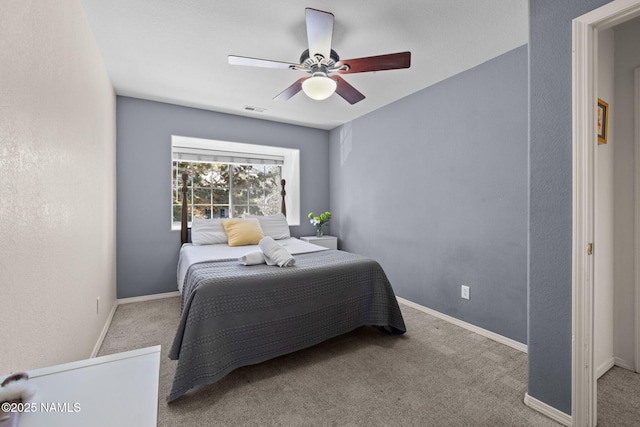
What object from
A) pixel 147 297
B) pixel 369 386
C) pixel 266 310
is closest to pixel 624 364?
pixel 369 386

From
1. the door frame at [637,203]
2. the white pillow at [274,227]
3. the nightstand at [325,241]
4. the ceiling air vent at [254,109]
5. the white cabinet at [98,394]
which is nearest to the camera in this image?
the white cabinet at [98,394]

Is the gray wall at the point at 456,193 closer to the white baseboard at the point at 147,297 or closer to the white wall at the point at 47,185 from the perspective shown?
the white baseboard at the point at 147,297

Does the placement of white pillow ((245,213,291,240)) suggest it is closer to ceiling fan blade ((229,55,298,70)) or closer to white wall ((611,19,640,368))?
ceiling fan blade ((229,55,298,70))

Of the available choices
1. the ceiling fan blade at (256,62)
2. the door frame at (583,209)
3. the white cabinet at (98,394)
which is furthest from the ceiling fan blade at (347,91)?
the white cabinet at (98,394)

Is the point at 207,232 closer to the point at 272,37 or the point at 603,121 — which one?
the point at 272,37

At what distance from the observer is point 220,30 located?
206cm

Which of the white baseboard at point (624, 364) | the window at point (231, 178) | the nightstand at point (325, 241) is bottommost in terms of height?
the white baseboard at point (624, 364)

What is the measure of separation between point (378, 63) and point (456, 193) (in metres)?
1.53

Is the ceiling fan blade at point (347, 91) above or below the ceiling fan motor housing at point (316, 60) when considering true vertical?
below

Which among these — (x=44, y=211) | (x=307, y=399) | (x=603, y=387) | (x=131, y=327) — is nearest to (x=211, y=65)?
(x=44, y=211)

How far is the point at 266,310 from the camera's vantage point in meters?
1.96

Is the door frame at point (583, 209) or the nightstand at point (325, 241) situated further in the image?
the nightstand at point (325, 241)

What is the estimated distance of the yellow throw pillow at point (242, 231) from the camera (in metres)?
3.37

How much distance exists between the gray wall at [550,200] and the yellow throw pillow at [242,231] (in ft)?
8.96
